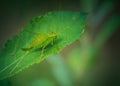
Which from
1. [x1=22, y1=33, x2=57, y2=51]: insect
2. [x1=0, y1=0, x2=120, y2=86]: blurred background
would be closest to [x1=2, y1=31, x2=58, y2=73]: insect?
[x1=22, y1=33, x2=57, y2=51]: insect

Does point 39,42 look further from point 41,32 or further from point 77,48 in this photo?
point 77,48

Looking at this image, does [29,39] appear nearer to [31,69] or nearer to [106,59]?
[31,69]

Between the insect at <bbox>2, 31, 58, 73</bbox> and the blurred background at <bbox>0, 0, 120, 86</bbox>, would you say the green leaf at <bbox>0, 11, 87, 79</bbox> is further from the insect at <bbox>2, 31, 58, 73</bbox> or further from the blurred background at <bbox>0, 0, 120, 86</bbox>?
the blurred background at <bbox>0, 0, 120, 86</bbox>

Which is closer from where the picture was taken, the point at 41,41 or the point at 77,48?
the point at 41,41

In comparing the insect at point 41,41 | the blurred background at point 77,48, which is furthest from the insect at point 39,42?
the blurred background at point 77,48

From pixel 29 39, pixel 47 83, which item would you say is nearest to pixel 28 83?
pixel 47 83

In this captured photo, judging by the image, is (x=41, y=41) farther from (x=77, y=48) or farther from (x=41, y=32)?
(x=77, y=48)

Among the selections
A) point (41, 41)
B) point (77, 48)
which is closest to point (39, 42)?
point (41, 41)
